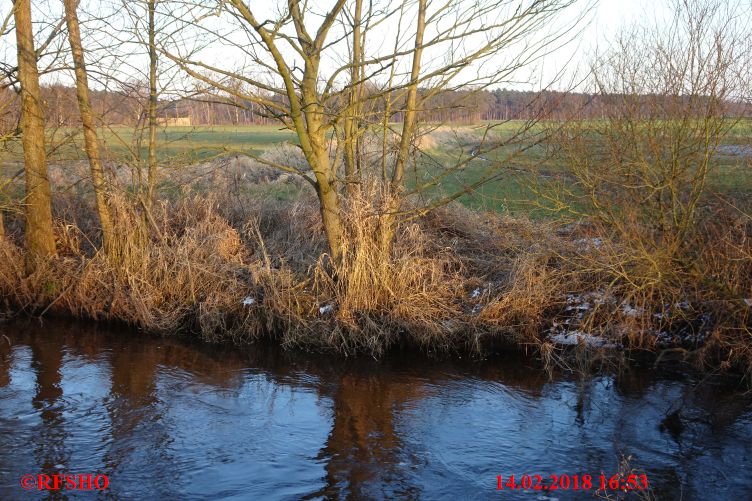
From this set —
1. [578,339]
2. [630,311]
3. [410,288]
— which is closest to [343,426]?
[410,288]

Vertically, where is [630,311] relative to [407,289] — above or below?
below

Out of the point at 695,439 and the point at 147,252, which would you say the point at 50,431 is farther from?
the point at 695,439

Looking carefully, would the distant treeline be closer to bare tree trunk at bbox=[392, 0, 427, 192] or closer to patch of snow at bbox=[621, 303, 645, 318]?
bare tree trunk at bbox=[392, 0, 427, 192]

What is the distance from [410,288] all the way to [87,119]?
20.2ft

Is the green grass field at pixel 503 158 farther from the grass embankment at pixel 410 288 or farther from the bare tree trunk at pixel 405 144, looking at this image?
the grass embankment at pixel 410 288

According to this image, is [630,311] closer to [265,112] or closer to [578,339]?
[578,339]

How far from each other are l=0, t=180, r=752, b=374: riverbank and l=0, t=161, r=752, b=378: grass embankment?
25mm

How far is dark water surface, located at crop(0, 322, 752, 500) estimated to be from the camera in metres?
6.16

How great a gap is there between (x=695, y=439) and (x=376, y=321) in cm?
436

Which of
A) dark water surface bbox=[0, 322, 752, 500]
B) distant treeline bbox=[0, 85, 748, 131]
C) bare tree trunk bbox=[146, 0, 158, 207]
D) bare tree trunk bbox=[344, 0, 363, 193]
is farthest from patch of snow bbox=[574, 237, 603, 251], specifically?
bare tree trunk bbox=[146, 0, 158, 207]

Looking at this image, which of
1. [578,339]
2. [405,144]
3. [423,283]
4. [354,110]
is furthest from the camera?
[405,144]

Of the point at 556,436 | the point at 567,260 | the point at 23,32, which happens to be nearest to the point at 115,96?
the point at 23,32

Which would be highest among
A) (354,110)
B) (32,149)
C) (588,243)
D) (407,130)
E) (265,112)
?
(354,110)

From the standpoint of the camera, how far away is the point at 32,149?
11.5m
